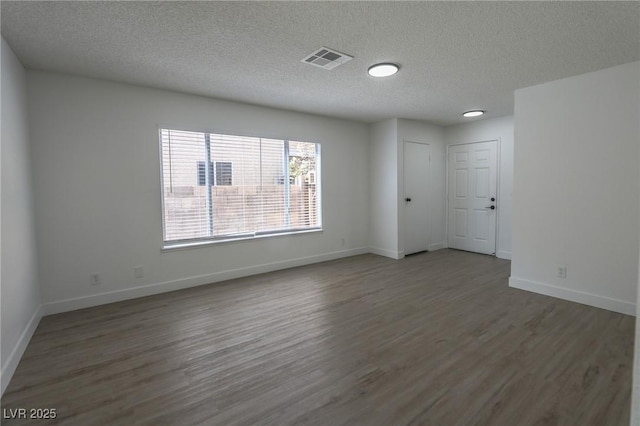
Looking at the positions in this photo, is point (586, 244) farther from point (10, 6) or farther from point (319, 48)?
point (10, 6)

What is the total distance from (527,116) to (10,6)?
16.1 ft

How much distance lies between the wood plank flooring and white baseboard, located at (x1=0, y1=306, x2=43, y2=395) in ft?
0.17

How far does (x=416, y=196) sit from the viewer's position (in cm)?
596

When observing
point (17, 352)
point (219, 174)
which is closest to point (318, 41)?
point (219, 174)

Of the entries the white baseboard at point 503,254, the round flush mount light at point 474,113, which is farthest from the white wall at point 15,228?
the white baseboard at point 503,254

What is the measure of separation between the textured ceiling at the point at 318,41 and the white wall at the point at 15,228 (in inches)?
15.1

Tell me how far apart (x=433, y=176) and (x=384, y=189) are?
123cm

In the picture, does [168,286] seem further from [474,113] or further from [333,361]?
[474,113]

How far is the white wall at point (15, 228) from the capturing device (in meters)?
2.23

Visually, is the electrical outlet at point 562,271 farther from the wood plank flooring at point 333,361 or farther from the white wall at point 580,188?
the wood plank flooring at point 333,361

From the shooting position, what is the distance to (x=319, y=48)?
2.70 metres

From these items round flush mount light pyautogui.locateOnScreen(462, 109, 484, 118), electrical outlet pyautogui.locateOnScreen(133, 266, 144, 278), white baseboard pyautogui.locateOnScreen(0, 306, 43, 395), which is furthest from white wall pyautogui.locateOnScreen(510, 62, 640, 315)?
white baseboard pyautogui.locateOnScreen(0, 306, 43, 395)

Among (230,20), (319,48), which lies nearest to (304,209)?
(319,48)

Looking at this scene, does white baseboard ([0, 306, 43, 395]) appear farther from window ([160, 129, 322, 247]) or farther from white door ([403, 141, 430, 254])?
white door ([403, 141, 430, 254])
